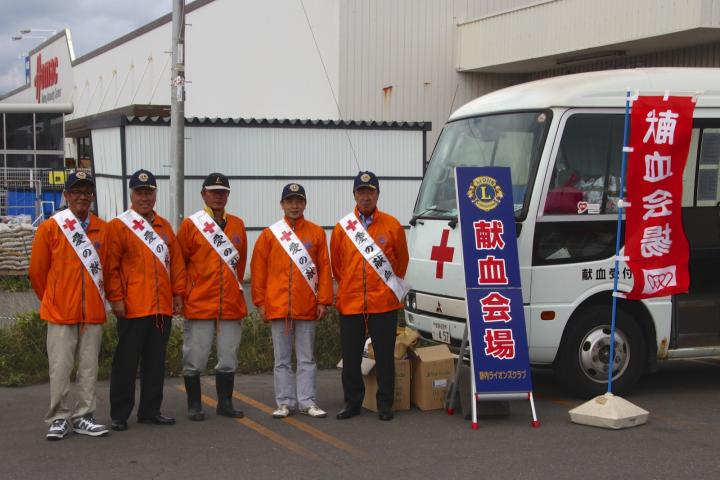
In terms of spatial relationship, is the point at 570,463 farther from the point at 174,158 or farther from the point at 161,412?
the point at 174,158

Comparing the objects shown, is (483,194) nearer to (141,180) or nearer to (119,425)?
(141,180)

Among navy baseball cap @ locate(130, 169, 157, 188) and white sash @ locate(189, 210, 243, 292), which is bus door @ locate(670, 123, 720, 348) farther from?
navy baseball cap @ locate(130, 169, 157, 188)

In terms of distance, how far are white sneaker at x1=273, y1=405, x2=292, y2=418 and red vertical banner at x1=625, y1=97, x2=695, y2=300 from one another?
293 cm

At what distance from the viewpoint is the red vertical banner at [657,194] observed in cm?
755

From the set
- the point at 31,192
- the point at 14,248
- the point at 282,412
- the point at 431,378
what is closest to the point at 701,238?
the point at 431,378

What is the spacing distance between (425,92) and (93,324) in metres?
14.3

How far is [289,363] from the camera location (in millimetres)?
7629

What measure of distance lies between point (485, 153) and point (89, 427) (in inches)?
160

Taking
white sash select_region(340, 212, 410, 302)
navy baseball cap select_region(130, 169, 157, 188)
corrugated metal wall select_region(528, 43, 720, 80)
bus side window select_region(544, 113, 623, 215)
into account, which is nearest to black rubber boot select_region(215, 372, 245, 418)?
white sash select_region(340, 212, 410, 302)

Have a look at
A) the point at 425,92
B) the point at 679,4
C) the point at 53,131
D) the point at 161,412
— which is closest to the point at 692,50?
the point at 679,4

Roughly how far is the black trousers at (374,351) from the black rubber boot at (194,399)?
1164mm

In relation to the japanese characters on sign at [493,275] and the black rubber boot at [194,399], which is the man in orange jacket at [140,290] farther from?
the japanese characters on sign at [493,275]

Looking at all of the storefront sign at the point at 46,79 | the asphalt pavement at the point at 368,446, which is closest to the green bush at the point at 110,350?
the asphalt pavement at the point at 368,446

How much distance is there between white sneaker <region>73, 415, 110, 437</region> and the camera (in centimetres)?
690
